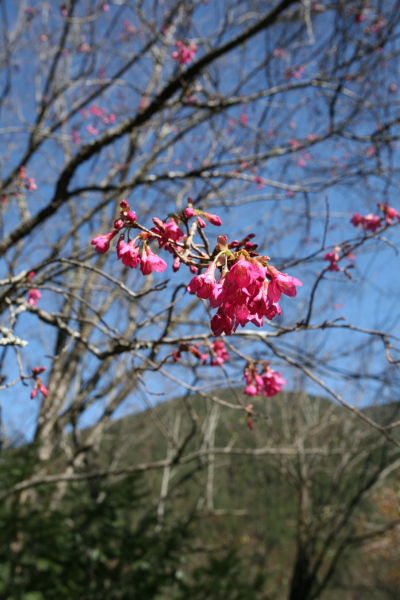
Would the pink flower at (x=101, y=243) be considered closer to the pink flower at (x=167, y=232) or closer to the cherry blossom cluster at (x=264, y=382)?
the pink flower at (x=167, y=232)

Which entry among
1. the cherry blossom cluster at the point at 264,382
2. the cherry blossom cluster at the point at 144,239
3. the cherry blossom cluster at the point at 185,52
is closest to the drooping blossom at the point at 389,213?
the cherry blossom cluster at the point at 264,382

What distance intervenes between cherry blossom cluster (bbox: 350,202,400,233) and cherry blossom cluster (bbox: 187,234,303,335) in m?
1.50

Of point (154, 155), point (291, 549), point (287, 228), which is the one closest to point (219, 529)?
point (287, 228)

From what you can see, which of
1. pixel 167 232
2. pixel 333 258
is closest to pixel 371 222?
pixel 333 258

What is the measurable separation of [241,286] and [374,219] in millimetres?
1742

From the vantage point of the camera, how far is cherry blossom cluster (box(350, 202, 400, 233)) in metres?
2.10

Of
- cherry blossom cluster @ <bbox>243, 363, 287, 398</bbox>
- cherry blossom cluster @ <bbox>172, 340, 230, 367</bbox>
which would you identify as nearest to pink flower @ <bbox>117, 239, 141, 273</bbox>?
cherry blossom cluster @ <bbox>172, 340, 230, 367</bbox>

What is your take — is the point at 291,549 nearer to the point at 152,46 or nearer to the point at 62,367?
the point at 62,367

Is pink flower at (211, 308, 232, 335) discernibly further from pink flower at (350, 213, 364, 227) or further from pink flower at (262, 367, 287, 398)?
pink flower at (350, 213, 364, 227)

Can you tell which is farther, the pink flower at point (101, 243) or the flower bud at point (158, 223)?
the pink flower at point (101, 243)

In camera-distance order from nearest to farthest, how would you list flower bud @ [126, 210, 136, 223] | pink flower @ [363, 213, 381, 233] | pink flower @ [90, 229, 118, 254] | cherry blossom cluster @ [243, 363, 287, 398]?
flower bud @ [126, 210, 136, 223] < pink flower @ [90, 229, 118, 254] < cherry blossom cluster @ [243, 363, 287, 398] < pink flower @ [363, 213, 381, 233]

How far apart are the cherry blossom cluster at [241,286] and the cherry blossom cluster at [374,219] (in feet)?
4.91

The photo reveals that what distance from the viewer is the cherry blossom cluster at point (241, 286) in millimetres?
832

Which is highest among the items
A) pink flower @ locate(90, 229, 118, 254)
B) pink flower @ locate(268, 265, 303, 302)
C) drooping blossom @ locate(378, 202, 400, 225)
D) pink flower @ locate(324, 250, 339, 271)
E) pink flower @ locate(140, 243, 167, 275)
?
drooping blossom @ locate(378, 202, 400, 225)
